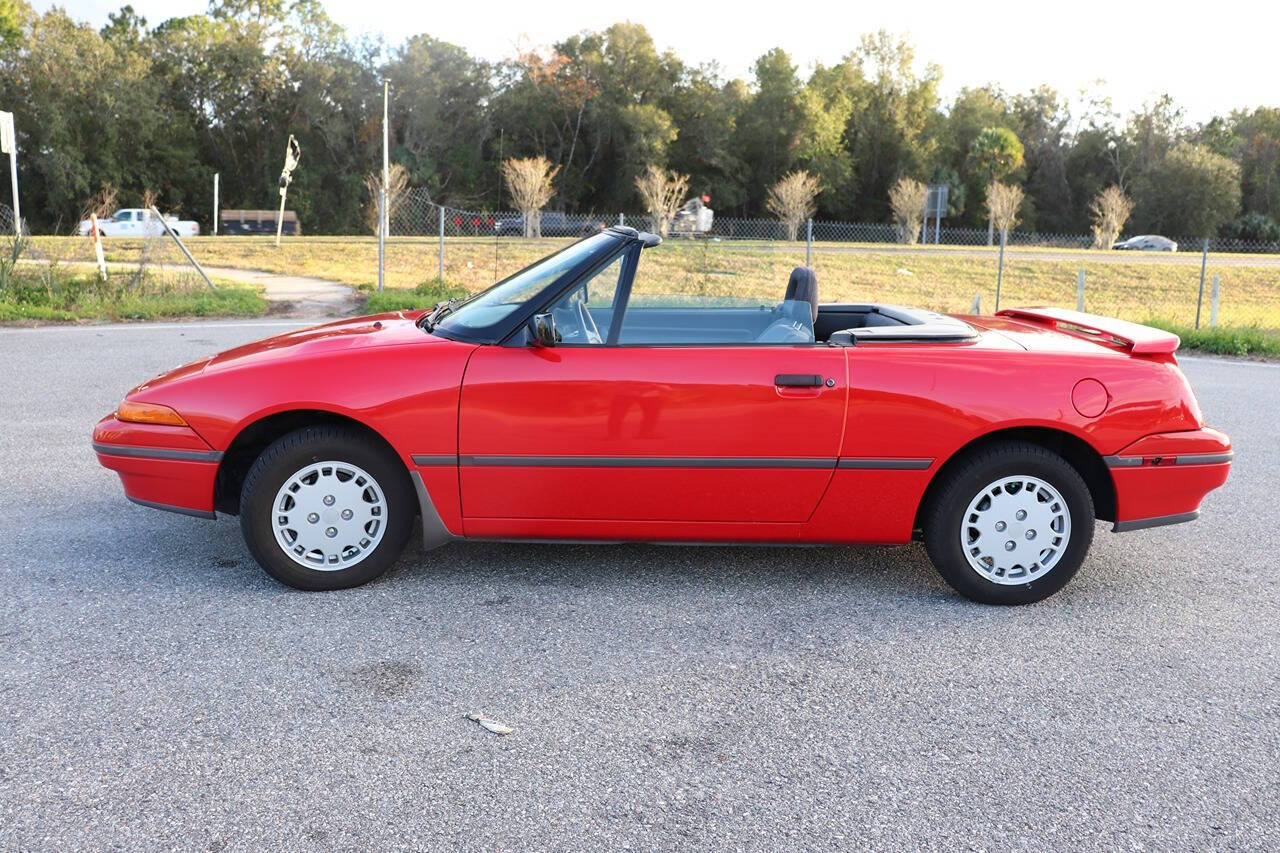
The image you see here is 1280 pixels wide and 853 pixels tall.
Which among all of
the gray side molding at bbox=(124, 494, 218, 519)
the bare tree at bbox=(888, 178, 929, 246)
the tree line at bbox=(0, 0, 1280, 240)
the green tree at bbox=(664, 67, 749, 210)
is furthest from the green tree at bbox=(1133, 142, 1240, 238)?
the gray side molding at bbox=(124, 494, 218, 519)

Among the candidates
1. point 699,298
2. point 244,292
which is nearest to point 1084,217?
point 244,292

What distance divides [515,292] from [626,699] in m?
1.84

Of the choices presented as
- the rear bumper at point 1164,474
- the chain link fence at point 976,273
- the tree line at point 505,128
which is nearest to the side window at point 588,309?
the rear bumper at point 1164,474

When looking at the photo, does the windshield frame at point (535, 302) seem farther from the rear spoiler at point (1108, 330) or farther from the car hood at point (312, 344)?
the rear spoiler at point (1108, 330)

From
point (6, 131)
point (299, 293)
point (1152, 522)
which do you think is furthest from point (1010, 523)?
point (6, 131)

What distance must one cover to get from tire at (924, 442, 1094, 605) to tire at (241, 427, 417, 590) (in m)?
2.08

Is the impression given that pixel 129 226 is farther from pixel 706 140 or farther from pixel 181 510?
pixel 181 510

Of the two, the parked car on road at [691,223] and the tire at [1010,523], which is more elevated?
the parked car on road at [691,223]

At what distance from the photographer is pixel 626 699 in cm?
338

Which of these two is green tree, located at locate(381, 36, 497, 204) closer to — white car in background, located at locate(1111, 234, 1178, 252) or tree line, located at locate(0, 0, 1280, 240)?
tree line, located at locate(0, 0, 1280, 240)

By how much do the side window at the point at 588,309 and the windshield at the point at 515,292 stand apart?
0.11 m

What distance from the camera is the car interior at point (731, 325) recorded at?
423cm

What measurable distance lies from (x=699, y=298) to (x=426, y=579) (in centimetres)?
162

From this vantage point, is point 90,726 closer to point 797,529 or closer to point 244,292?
point 797,529
